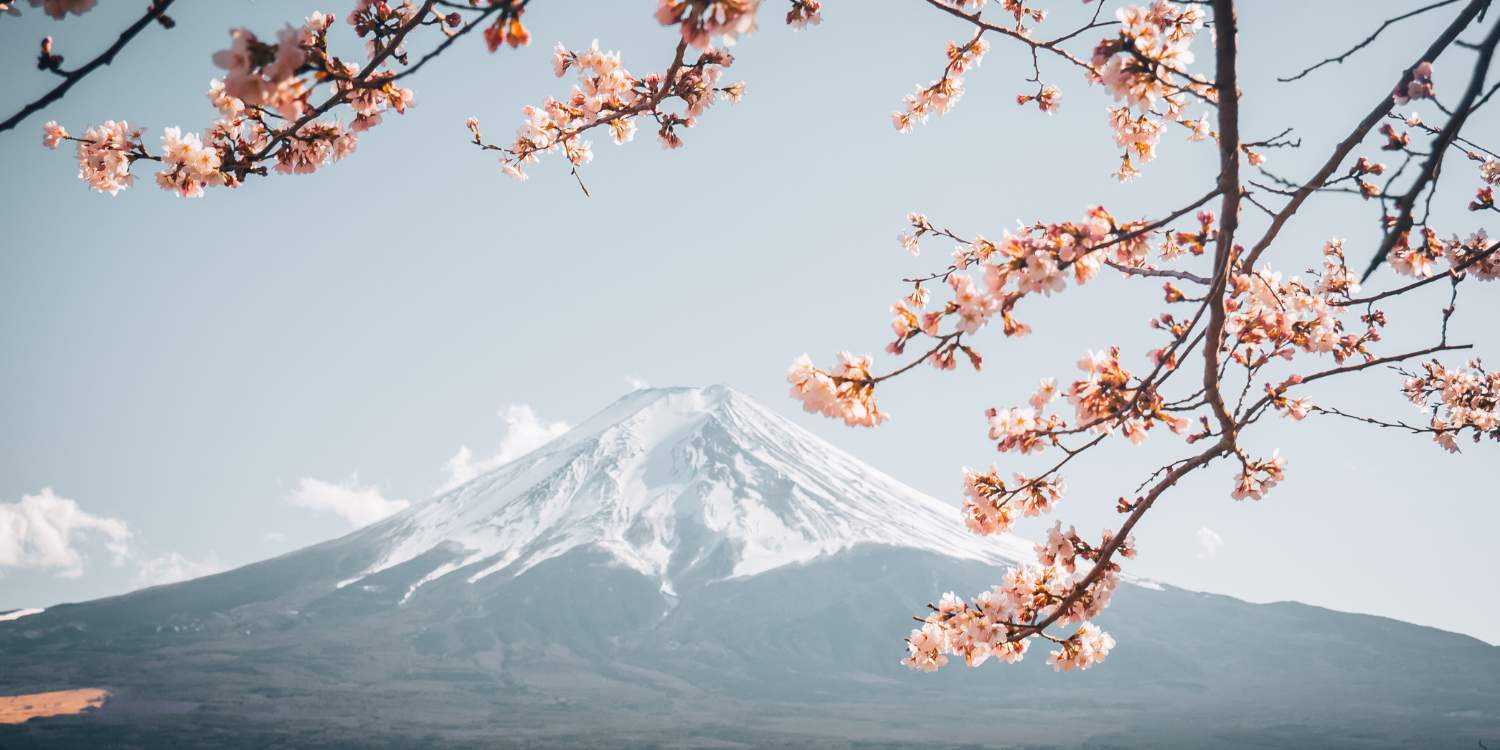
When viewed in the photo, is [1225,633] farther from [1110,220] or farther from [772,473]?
[1110,220]

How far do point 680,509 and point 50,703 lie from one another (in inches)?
3144

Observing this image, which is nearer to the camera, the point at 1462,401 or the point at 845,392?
the point at 845,392

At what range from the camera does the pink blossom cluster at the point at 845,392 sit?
2203mm

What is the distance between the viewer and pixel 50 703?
2106 inches

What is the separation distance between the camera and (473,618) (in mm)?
89375

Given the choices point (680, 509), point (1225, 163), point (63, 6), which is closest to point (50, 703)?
point (63, 6)

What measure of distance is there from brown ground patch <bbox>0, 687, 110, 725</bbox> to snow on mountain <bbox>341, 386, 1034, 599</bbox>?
148 feet

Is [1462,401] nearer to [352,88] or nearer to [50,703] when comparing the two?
[352,88]

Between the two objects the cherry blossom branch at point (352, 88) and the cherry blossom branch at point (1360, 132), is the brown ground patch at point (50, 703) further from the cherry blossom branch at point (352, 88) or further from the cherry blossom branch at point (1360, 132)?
the cherry blossom branch at point (1360, 132)

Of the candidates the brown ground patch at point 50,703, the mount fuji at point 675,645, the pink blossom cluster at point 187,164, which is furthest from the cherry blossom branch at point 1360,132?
the brown ground patch at point 50,703

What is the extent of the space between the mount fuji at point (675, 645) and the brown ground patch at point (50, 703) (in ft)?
5.44

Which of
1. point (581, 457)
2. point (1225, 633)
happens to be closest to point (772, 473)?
point (581, 457)

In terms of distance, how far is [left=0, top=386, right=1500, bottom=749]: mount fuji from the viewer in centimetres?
5506

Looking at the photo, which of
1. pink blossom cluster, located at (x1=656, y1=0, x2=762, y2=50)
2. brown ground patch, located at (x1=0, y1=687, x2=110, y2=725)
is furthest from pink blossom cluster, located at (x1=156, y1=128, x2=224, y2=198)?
brown ground patch, located at (x1=0, y1=687, x2=110, y2=725)
